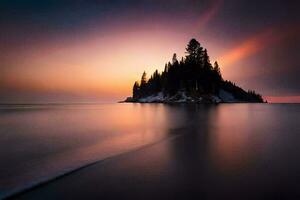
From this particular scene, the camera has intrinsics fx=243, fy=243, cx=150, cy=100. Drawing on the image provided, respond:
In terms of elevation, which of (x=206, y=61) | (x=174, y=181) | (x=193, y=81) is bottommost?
(x=174, y=181)

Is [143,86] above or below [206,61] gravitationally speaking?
below

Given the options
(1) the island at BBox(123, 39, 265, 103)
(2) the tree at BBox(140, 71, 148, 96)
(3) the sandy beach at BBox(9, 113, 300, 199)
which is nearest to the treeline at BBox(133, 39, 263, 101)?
(1) the island at BBox(123, 39, 265, 103)

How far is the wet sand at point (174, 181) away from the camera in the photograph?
7.22 metres

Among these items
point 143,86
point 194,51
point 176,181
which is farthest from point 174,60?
point 176,181

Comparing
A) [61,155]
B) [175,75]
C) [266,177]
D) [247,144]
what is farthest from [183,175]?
[175,75]

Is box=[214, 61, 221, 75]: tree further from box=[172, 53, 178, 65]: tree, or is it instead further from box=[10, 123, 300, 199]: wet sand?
box=[10, 123, 300, 199]: wet sand

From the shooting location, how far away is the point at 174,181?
8.38m

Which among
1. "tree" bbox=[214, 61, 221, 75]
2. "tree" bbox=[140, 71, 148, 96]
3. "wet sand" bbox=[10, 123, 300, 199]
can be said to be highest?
"tree" bbox=[214, 61, 221, 75]

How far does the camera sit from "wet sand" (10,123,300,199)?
7223mm

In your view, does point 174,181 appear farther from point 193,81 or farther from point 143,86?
point 143,86

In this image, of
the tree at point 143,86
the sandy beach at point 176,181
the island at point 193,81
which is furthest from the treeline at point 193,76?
the sandy beach at point 176,181

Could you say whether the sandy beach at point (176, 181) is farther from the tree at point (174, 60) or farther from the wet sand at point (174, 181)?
the tree at point (174, 60)

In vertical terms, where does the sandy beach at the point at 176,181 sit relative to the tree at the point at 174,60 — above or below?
below

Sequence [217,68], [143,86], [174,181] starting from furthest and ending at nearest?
1. [143,86]
2. [217,68]
3. [174,181]
